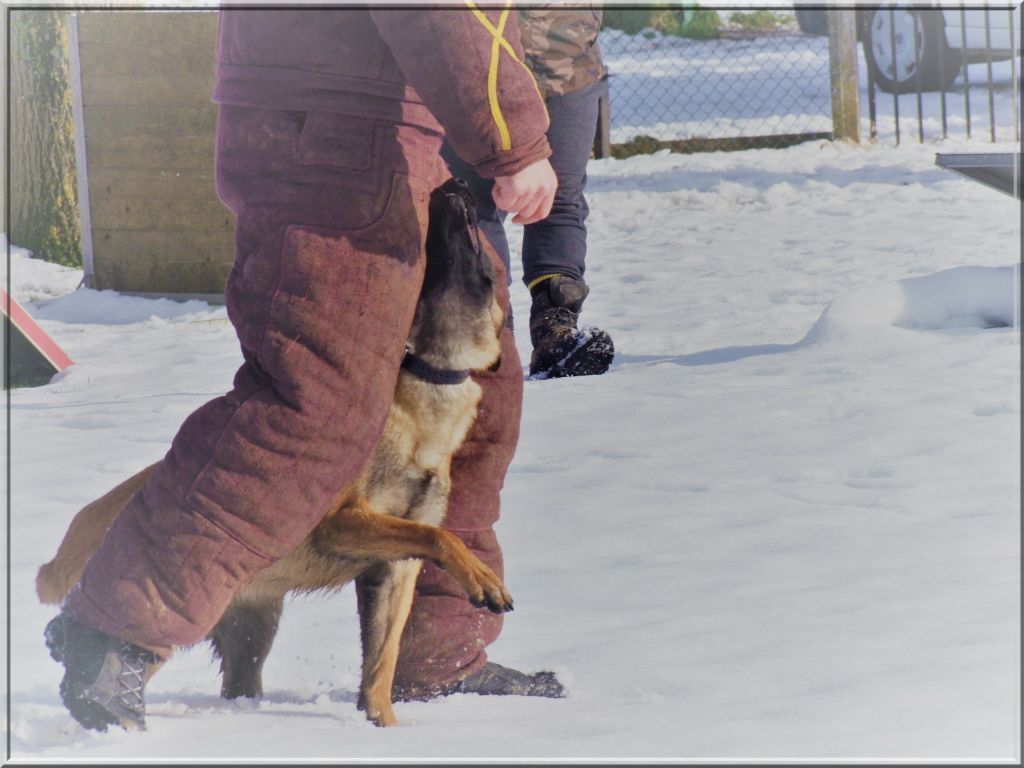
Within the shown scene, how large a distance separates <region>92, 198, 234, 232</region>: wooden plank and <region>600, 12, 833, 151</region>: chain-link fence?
3503 millimetres

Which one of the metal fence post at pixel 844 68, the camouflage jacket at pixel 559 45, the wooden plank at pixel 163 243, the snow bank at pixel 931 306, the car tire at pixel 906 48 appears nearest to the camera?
the camouflage jacket at pixel 559 45

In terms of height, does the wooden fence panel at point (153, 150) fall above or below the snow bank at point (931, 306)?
above

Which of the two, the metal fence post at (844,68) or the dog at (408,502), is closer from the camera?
the dog at (408,502)

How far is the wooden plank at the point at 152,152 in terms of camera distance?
7.28 metres

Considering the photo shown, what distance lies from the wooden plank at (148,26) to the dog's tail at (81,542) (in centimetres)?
546

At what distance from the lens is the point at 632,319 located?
590cm

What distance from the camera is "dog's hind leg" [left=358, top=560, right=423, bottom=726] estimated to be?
7.17 ft

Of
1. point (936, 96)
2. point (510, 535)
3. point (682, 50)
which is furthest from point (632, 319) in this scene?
point (682, 50)

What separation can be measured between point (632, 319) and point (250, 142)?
4024mm

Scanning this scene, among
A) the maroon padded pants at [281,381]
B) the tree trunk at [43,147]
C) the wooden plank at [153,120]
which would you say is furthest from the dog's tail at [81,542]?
the tree trunk at [43,147]

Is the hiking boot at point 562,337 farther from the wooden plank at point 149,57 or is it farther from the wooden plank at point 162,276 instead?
the wooden plank at point 149,57

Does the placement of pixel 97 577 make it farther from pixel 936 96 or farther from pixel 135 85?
pixel 936 96

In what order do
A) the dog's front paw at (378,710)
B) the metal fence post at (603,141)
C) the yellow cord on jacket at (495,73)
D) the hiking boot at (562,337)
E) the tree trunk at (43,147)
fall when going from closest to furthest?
the yellow cord on jacket at (495,73)
the dog's front paw at (378,710)
the hiking boot at (562,337)
the tree trunk at (43,147)
the metal fence post at (603,141)

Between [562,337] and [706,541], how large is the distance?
1807 millimetres
